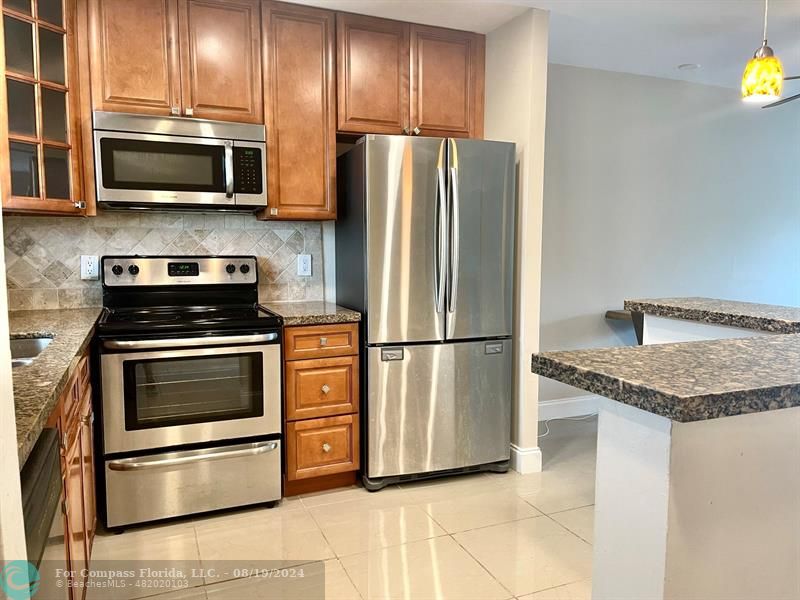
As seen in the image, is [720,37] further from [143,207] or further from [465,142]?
[143,207]

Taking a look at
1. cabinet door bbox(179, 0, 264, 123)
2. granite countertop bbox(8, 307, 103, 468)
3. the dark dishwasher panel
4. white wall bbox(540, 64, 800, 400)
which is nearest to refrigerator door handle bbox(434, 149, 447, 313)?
cabinet door bbox(179, 0, 264, 123)

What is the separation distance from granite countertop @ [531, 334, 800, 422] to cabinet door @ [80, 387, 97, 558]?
170cm

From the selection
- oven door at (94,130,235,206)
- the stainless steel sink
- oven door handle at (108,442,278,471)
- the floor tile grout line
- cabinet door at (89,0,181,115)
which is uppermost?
cabinet door at (89,0,181,115)

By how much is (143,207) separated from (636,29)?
9.01 feet

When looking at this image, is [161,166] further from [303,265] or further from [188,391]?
[188,391]

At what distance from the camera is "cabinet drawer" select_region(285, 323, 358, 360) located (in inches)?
107

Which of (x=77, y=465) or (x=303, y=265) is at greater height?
(x=303, y=265)

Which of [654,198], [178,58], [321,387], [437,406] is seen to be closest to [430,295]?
[437,406]

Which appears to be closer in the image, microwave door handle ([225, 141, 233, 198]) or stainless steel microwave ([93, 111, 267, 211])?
stainless steel microwave ([93, 111, 267, 211])

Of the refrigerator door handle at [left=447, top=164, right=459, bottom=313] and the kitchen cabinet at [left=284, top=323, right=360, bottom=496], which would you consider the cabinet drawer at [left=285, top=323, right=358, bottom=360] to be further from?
the refrigerator door handle at [left=447, top=164, right=459, bottom=313]

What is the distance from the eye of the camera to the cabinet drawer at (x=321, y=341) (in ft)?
8.90

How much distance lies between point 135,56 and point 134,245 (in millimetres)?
898

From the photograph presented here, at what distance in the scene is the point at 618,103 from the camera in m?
3.99

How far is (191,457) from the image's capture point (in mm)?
2516
